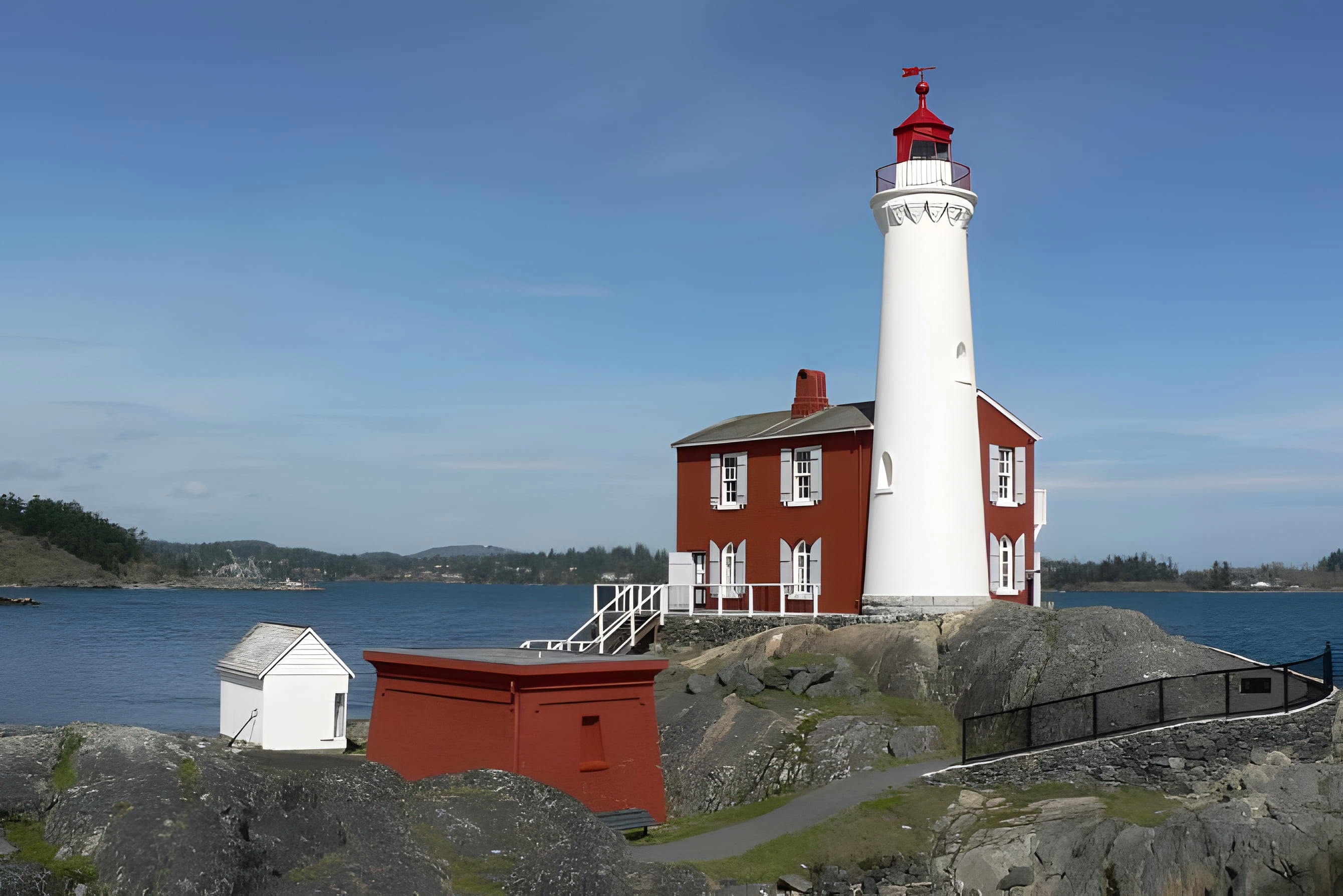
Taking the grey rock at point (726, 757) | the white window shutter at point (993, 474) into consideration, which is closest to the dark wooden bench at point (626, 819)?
the grey rock at point (726, 757)

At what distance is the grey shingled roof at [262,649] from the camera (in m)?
23.4

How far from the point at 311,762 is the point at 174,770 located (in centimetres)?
1275

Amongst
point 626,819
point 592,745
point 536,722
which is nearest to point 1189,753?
point 626,819

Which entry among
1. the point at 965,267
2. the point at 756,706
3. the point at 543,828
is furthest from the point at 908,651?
the point at 543,828

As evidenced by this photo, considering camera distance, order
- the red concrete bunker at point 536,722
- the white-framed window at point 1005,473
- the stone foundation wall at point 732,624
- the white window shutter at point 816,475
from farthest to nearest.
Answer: the white-framed window at point 1005,473
the white window shutter at point 816,475
the stone foundation wall at point 732,624
the red concrete bunker at point 536,722

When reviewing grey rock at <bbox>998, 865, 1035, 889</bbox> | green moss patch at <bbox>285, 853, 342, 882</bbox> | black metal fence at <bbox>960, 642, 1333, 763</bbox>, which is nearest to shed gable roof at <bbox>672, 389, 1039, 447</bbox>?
black metal fence at <bbox>960, 642, 1333, 763</bbox>

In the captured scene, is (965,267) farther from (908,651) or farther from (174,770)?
(174,770)

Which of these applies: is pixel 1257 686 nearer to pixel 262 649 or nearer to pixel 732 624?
pixel 732 624

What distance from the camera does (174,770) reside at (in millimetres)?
9148

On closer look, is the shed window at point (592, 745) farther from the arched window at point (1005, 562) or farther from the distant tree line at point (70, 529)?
the distant tree line at point (70, 529)

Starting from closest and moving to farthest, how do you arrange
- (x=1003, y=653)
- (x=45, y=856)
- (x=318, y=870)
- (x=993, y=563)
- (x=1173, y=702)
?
(x=45, y=856)
(x=318, y=870)
(x=1173, y=702)
(x=1003, y=653)
(x=993, y=563)

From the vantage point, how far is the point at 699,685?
Answer: 78.6ft

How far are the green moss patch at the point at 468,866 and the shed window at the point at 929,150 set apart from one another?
821 inches

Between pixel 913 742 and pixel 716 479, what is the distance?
13.0 metres
